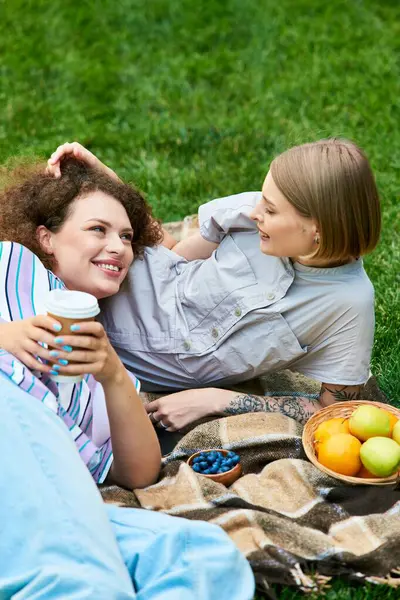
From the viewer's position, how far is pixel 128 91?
26.6ft

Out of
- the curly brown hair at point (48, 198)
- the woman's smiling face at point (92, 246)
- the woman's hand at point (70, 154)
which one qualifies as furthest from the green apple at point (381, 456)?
the woman's hand at point (70, 154)

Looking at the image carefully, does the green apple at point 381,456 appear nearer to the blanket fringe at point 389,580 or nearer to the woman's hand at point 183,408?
the blanket fringe at point 389,580

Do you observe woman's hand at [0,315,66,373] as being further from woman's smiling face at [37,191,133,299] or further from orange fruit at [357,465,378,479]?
orange fruit at [357,465,378,479]

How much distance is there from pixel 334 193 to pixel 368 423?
94 cm

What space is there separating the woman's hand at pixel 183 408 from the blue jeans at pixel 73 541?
1.08 metres

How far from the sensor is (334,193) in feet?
13.0

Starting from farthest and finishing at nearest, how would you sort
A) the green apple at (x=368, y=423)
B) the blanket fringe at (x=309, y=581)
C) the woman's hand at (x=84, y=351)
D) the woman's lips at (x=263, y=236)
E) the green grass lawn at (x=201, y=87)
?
the green grass lawn at (x=201, y=87), the woman's lips at (x=263, y=236), the green apple at (x=368, y=423), the blanket fringe at (x=309, y=581), the woman's hand at (x=84, y=351)

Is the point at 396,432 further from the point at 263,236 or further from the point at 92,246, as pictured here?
the point at 92,246

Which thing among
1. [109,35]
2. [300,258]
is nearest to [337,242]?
[300,258]

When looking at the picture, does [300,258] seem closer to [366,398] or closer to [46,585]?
[366,398]

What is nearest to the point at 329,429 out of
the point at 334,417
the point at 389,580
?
the point at 334,417

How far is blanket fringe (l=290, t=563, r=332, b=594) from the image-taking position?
3.29 m

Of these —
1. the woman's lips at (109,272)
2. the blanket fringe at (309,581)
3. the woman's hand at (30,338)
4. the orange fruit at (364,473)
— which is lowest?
the orange fruit at (364,473)

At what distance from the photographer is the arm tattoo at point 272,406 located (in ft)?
14.1
